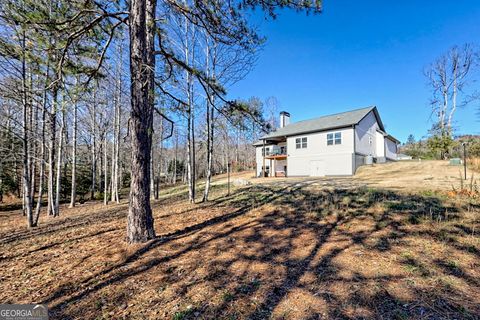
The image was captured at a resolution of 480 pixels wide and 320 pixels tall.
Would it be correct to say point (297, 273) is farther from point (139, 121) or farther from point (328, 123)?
point (328, 123)

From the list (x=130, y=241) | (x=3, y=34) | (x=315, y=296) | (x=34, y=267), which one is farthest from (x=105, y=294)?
(x=3, y=34)

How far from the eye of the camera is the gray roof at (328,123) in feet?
61.8

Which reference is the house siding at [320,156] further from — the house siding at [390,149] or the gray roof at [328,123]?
the house siding at [390,149]

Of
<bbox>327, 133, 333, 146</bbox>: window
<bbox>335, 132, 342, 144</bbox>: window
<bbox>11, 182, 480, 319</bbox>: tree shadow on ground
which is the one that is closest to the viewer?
<bbox>11, 182, 480, 319</bbox>: tree shadow on ground

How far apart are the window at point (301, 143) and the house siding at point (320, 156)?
0.29 m

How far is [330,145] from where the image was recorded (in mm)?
19297

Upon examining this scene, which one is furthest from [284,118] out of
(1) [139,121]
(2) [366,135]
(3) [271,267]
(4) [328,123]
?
(3) [271,267]

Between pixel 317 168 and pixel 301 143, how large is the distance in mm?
2931

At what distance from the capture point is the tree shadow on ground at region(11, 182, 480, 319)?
264 cm

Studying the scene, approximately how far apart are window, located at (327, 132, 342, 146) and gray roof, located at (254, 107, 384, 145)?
628mm

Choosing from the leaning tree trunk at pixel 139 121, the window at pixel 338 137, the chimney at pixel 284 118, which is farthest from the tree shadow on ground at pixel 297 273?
the chimney at pixel 284 118

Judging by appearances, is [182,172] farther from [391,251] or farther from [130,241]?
[391,251]

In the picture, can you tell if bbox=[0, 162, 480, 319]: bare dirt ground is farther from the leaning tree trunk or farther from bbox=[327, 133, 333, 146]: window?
bbox=[327, 133, 333, 146]: window

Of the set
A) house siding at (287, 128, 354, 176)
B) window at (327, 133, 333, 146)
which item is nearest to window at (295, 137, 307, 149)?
house siding at (287, 128, 354, 176)
